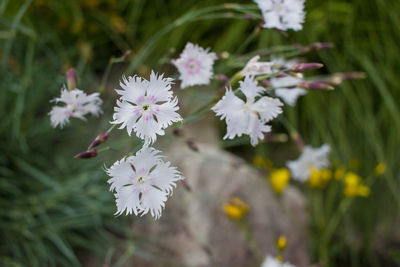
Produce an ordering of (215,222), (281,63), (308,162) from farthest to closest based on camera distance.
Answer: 1. (215,222)
2. (308,162)
3. (281,63)

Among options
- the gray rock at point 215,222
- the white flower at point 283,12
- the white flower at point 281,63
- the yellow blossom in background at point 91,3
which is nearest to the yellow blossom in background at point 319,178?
the gray rock at point 215,222

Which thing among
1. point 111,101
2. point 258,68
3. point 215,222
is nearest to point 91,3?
point 111,101

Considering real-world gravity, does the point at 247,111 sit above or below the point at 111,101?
below

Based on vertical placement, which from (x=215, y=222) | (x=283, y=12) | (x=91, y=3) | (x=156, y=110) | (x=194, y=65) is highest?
(x=91, y=3)

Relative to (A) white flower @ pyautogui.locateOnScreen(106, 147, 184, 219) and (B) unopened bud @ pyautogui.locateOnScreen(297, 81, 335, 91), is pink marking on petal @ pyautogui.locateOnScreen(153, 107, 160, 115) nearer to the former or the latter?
(A) white flower @ pyautogui.locateOnScreen(106, 147, 184, 219)

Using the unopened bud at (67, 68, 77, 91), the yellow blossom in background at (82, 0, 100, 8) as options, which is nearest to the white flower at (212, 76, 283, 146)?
the unopened bud at (67, 68, 77, 91)

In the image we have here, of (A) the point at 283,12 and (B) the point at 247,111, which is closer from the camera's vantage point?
(B) the point at 247,111

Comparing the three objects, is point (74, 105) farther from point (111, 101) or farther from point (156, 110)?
point (111, 101)

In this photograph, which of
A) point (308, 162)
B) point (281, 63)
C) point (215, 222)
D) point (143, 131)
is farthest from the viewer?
point (215, 222)
